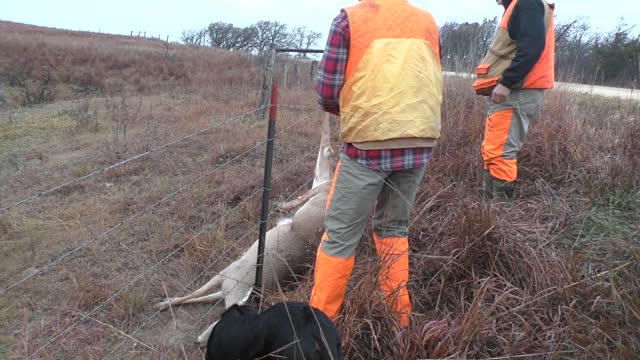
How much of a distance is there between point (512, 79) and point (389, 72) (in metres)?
1.81

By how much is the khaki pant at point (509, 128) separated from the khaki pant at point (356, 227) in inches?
58.4

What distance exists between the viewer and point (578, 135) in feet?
14.6

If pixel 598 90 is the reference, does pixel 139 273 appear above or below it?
below

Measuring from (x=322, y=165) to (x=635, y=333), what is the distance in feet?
8.46

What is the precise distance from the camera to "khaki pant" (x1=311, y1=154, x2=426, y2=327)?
219cm

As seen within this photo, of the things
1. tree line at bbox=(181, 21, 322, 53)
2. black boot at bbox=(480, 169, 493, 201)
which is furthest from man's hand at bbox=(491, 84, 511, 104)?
tree line at bbox=(181, 21, 322, 53)

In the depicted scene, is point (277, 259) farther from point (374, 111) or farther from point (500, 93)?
point (500, 93)

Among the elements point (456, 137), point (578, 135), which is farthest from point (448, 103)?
point (578, 135)

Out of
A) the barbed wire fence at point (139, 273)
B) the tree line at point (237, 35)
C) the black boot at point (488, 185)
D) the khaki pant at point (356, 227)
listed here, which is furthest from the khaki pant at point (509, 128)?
the tree line at point (237, 35)

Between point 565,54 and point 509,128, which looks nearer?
point 509,128

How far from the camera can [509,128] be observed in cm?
349

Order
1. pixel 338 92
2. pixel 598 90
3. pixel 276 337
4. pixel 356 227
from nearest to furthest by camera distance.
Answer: pixel 276 337 < pixel 338 92 < pixel 356 227 < pixel 598 90

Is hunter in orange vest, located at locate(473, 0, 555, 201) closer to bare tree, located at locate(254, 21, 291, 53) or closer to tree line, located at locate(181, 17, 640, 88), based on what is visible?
tree line, located at locate(181, 17, 640, 88)

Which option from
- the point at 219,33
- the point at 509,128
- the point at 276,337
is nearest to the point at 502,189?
the point at 509,128
